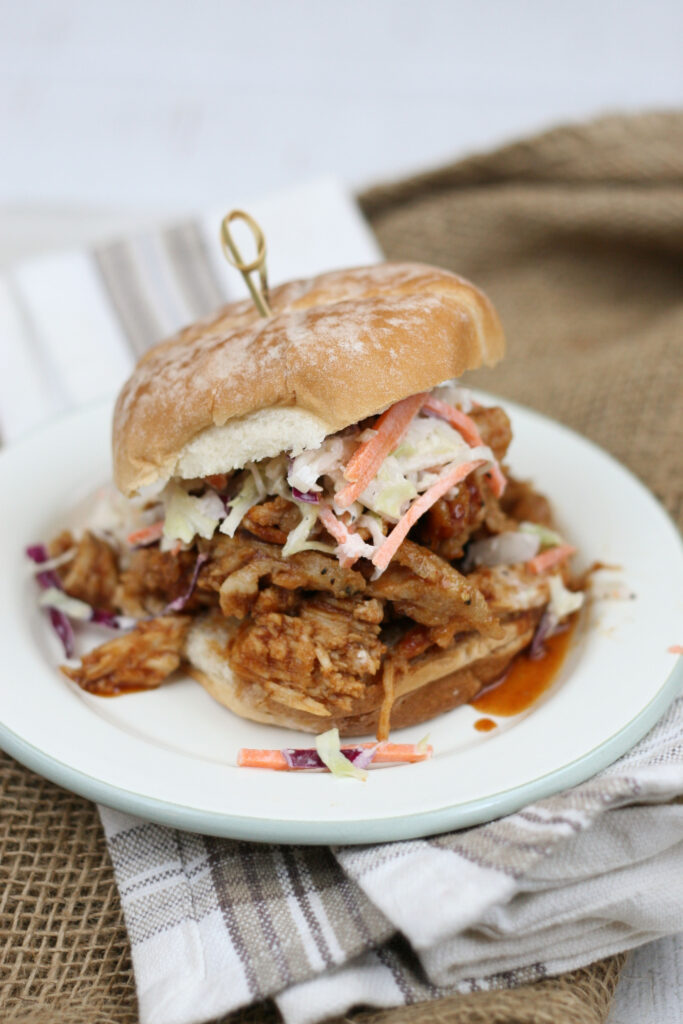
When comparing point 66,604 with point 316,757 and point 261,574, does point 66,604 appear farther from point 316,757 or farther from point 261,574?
point 316,757

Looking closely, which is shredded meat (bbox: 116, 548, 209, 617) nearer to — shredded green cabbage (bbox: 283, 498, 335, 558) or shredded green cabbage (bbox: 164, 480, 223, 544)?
shredded green cabbage (bbox: 164, 480, 223, 544)

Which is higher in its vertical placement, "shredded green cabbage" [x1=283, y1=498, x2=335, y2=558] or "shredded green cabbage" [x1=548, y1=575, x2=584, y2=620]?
"shredded green cabbage" [x1=283, y1=498, x2=335, y2=558]

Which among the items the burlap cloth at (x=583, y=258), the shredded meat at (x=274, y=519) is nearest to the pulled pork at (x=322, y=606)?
the shredded meat at (x=274, y=519)

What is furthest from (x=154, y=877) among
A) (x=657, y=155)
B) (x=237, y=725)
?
(x=657, y=155)

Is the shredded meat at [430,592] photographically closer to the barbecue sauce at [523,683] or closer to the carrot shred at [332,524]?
the carrot shred at [332,524]

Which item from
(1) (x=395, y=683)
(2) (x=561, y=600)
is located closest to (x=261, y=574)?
(1) (x=395, y=683)

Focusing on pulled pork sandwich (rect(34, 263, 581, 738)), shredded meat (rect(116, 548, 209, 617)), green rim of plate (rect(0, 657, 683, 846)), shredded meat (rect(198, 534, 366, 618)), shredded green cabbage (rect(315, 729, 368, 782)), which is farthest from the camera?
shredded meat (rect(116, 548, 209, 617))

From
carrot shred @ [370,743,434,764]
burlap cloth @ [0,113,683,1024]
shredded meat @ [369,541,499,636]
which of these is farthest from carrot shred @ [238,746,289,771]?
burlap cloth @ [0,113,683,1024]
